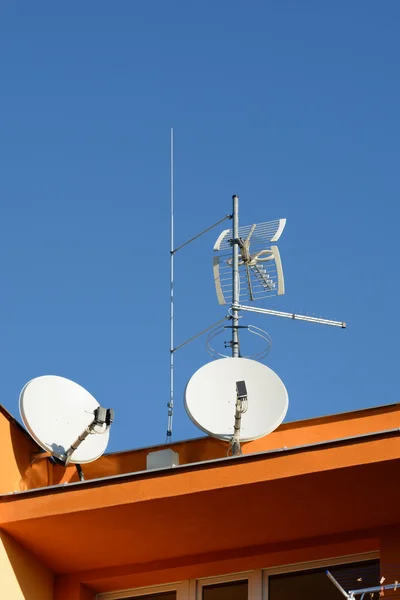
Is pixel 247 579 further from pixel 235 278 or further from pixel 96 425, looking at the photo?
pixel 235 278

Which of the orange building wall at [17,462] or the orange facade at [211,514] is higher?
the orange building wall at [17,462]

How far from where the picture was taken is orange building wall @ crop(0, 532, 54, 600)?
Answer: 13.8 meters

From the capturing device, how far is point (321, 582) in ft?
45.3

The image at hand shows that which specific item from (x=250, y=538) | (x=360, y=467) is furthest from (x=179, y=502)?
(x=360, y=467)

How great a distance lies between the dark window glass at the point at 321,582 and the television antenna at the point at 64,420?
2475mm

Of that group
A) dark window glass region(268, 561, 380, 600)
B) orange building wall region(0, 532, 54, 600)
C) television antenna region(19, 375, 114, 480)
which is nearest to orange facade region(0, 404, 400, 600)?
orange building wall region(0, 532, 54, 600)

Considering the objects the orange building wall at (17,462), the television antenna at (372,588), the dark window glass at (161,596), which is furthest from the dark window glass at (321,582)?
the orange building wall at (17,462)

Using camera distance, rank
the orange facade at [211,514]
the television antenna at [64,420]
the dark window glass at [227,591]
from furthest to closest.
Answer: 1. the television antenna at [64,420]
2. the dark window glass at [227,591]
3. the orange facade at [211,514]

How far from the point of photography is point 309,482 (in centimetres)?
1310

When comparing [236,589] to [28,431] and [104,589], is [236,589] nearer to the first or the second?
[104,589]

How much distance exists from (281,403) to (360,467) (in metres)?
2.10

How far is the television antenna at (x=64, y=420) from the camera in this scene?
14828mm

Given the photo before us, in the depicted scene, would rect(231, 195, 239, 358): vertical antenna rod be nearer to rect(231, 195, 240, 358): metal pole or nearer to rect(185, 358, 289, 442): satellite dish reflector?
rect(231, 195, 240, 358): metal pole

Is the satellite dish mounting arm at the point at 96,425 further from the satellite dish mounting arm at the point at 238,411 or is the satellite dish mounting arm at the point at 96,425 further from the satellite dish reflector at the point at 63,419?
the satellite dish mounting arm at the point at 238,411
